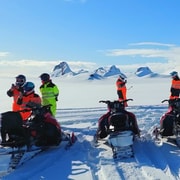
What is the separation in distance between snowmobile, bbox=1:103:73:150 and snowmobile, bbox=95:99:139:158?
38.7 inches

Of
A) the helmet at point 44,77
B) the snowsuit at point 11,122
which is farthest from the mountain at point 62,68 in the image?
the snowsuit at point 11,122

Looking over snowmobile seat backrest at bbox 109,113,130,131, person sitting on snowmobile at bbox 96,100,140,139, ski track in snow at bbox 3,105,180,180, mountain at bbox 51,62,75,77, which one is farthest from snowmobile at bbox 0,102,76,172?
mountain at bbox 51,62,75,77

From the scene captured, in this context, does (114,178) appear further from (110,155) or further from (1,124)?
(1,124)

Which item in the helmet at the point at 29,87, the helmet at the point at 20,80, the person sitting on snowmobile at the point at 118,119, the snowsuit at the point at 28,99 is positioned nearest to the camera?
the person sitting on snowmobile at the point at 118,119

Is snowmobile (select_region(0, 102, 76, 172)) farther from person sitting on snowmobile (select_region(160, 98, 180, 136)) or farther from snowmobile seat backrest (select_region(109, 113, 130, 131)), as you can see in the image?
person sitting on snowmobile (select_region(160, 98, 180, 136))

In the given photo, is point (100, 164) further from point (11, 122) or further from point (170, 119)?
point (170, 119)

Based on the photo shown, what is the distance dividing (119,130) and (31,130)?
1.66 m

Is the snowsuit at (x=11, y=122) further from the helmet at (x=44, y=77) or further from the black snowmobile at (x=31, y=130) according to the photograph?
the helmet at (x=44, y=77)

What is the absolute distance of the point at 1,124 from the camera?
22.6 feet

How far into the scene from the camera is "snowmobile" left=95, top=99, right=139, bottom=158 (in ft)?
22.9

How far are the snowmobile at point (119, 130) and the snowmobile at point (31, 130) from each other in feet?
3.22

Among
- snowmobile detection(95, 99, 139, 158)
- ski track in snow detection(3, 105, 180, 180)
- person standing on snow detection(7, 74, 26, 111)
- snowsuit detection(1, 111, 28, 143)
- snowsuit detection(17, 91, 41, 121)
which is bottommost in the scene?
ski track in snow detection(3, 105, 180, 180)

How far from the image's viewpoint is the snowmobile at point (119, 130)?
697 centimetres

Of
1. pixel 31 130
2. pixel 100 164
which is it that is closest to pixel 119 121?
pixel 100 164
